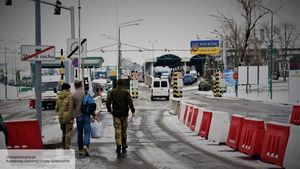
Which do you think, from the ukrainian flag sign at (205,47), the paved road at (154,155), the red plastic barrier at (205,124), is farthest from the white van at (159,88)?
the red plastic barrier at (205,124)

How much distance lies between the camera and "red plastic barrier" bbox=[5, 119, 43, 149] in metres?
12.8

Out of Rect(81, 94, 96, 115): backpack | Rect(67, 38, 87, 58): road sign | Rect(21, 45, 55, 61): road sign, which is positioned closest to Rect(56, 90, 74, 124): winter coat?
Rect(81, 94, 96, 115): backpack

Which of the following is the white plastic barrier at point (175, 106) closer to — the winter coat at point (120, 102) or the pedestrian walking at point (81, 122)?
the winter coat at point (120, 102)

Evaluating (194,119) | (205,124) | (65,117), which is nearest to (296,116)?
(194,119)

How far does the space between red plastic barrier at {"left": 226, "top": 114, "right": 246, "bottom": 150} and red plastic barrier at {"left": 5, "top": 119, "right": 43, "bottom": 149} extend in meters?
4.98

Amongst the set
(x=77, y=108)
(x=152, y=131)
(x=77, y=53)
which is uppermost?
(x=77, y=53)

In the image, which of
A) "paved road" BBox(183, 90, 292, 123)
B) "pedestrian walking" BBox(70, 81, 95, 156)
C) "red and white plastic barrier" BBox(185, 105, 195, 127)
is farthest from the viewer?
"paved road" BBox(183, 90, 292, 123)

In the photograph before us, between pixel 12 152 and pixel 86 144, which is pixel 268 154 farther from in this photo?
pixel 12 152

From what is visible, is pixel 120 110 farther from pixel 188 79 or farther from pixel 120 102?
pixel 188 79

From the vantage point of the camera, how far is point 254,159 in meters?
11.9

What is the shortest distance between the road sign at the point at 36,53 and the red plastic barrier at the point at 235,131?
6423mm

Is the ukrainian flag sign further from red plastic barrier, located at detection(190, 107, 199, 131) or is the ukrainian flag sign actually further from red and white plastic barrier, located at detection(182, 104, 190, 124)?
red plastic barrier, located at detection(190, 107, 199, 131)

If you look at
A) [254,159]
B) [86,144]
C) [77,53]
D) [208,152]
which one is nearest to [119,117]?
[86,144]

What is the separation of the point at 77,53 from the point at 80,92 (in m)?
10.3
